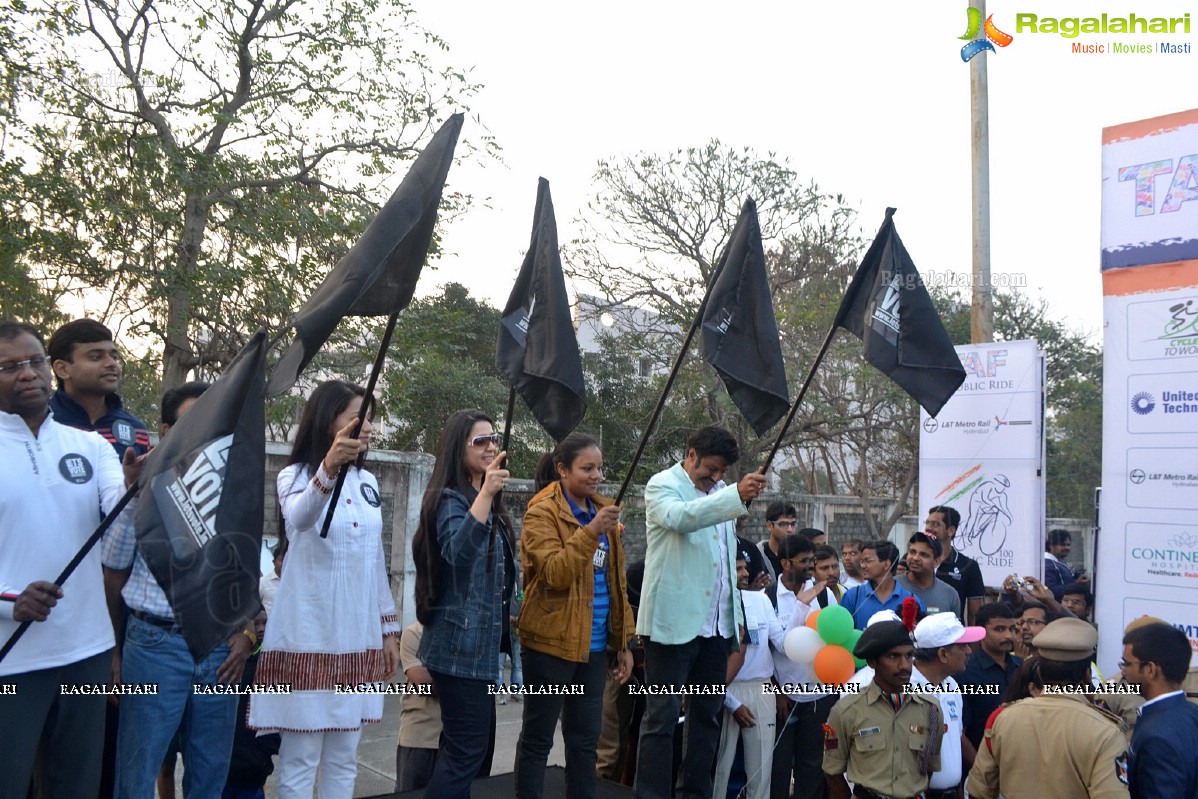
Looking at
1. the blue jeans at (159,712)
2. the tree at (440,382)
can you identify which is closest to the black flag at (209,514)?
the blue jeans at (159,712)

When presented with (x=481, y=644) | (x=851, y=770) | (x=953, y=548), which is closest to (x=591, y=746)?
(x=481, y=644)

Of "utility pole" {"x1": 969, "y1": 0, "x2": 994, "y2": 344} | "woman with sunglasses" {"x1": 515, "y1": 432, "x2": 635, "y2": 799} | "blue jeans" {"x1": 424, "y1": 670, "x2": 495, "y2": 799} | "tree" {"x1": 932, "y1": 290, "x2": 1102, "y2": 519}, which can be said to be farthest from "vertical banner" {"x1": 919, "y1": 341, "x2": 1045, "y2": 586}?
"tree" {"x1": 932, "y1": 290, "x2": 1102, "y2": 519}

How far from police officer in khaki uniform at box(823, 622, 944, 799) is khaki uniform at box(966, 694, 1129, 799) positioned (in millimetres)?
508

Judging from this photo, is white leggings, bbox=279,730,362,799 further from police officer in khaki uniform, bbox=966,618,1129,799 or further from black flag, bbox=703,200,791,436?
police officer in khaki uniform, bbox=966,618,1129,799

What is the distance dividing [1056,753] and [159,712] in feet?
10.7

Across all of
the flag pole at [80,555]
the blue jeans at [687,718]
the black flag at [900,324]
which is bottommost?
the blue jeans at [687,718]

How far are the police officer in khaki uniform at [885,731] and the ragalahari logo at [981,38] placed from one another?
7404mm

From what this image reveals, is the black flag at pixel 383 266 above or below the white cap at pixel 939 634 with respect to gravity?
above

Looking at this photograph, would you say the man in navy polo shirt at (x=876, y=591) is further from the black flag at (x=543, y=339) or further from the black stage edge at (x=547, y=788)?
the black flag at (x=543, y=339)

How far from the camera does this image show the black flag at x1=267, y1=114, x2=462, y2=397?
3.44m

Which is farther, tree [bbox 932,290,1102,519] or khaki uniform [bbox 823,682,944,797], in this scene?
tree [bbox 932,290,1102,519]

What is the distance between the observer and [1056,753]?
12.2ft

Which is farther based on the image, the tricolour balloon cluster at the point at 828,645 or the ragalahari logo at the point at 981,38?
the ragalahari logo at the point at 981,38

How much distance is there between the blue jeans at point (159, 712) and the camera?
12.3 ft
